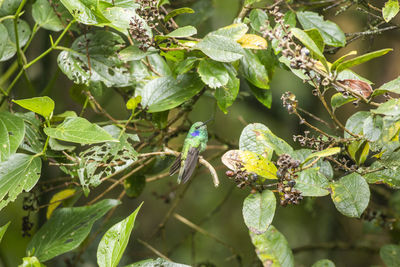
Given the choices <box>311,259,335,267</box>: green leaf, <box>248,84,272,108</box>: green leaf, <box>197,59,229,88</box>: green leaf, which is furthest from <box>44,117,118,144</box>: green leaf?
<box>311,259,335,267</box>: green leaf

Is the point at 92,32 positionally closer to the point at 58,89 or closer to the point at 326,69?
the point at 326,69

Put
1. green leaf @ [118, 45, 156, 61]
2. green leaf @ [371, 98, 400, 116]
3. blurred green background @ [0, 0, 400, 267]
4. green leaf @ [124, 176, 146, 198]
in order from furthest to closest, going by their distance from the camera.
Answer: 1. blurred green background @ [0, 0, 400, 267]
2. green leaf @ [124, 176, 146, 198]
3. green leaf @ [118, 45, 156, 61]
4. green leaf @ [371, 98, 400, 116]

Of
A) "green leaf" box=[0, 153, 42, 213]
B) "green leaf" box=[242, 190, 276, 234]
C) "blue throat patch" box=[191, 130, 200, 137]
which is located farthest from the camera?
"blue throat patch" box=[191, 130, 200, 137]

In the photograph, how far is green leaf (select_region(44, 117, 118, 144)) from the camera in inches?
35.2

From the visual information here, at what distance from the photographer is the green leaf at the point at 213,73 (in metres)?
0.99

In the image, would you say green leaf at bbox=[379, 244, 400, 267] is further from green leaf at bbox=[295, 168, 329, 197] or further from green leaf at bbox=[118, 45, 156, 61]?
green leaf at bbox=[118, 45, 156, 61]

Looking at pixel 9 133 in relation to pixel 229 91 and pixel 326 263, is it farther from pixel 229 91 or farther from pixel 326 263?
pixel 326 263

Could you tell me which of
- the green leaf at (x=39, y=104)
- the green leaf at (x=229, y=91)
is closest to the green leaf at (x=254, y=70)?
the green leaf at (x=229, y=91)

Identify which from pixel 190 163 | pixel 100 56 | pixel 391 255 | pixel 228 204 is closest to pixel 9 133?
pixel 100 56

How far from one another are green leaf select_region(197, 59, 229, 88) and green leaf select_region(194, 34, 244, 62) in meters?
0.06

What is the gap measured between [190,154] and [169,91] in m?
0.18

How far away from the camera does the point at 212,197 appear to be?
2744 millimetres

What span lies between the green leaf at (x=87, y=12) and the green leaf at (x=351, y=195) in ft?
Result: 2.16

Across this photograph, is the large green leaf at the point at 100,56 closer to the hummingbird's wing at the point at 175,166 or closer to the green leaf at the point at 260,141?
the hummingbird's wing at the point at 175,166
